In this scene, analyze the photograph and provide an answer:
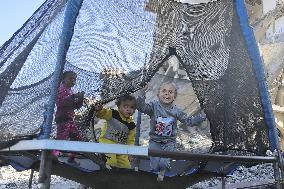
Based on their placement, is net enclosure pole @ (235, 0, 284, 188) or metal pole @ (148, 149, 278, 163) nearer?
metal pole @ (148, 149, 278, 163)

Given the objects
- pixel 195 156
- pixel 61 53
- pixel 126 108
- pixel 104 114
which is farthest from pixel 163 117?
pixel 195 156

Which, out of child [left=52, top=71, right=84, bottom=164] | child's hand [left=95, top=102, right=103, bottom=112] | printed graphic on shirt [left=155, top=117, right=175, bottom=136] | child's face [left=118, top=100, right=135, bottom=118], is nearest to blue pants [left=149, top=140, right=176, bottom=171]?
printed graphic on shirt [left=155, top=117, right=175, bottom=136]

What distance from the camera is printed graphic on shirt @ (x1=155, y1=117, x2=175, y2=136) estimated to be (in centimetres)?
475

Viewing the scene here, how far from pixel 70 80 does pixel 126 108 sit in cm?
75

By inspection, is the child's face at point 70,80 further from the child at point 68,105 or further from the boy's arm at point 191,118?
the boy's arm at point 191,118

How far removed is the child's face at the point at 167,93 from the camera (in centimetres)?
475

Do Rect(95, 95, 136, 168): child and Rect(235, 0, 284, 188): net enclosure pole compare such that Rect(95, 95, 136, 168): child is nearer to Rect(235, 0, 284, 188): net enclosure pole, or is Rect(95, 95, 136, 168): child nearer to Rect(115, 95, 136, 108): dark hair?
Rect(115, 95, 136, 108): dark hair

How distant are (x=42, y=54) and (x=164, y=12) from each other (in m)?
1.83

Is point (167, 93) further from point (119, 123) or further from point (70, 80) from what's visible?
point (70, 80)

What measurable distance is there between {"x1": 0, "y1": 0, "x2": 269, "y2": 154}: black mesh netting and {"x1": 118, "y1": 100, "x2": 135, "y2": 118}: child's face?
0.14 metres

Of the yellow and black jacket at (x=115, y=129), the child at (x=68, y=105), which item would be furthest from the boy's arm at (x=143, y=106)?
the child at (x=68, y=105)

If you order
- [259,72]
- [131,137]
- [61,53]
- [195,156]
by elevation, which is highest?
[259,72]

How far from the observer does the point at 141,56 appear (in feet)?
16.5

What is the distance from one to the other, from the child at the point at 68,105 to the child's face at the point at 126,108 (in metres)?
0.52
